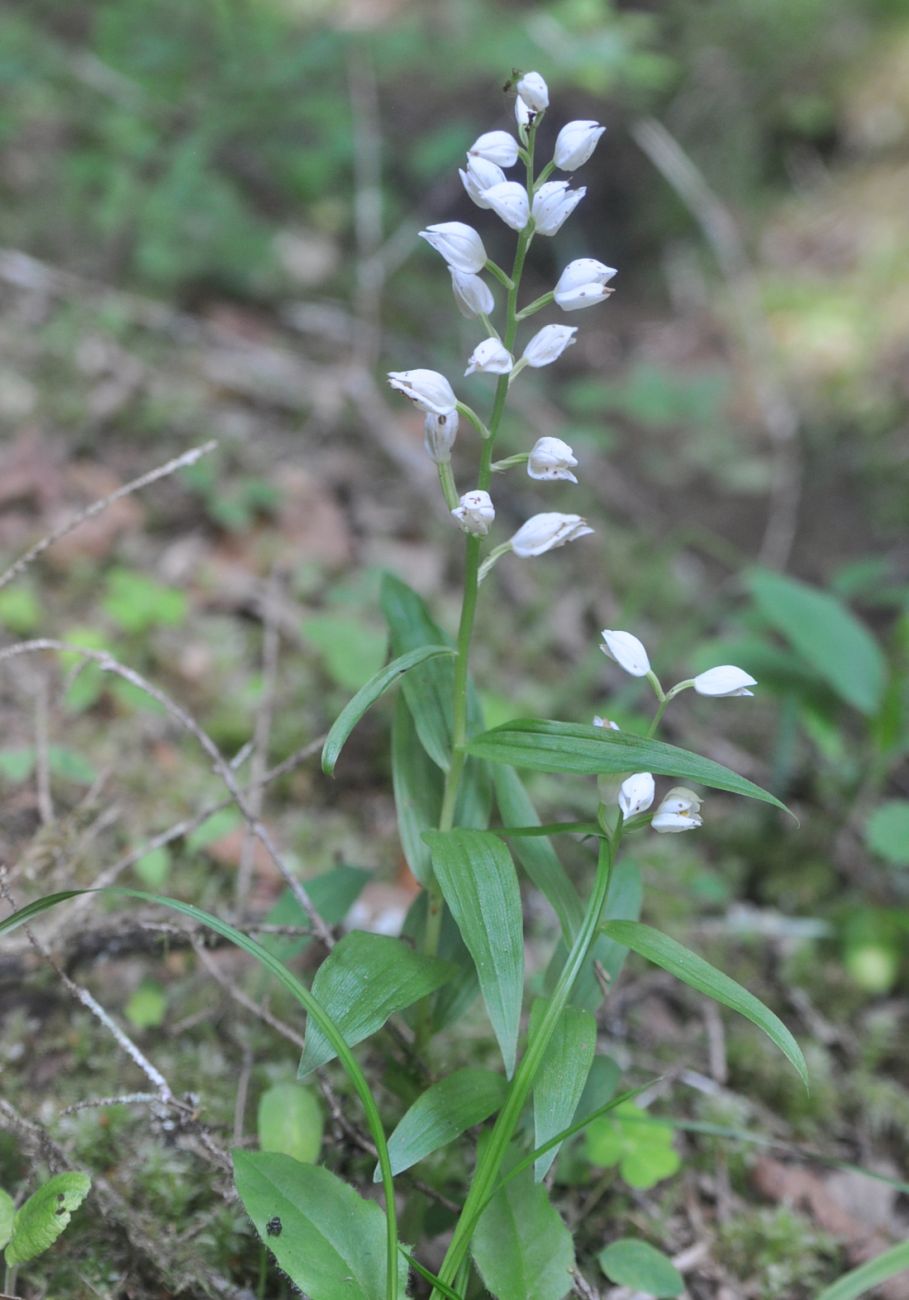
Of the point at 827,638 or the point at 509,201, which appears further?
the point at 827,638

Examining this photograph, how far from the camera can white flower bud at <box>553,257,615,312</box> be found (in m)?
1.21

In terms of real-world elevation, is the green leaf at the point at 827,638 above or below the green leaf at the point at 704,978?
below

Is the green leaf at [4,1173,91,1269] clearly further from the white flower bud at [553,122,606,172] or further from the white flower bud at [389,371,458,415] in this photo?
the white flower bud at [553,122,606,172]

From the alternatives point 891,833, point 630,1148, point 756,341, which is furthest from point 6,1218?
point 756,341

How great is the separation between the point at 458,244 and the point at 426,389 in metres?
0.18

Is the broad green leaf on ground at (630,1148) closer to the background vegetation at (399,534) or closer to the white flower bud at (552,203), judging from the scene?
the background vegetation at (399,534)

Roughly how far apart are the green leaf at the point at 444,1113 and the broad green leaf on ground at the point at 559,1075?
0.09 m

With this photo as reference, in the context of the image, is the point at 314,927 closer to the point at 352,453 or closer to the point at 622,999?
the point at 622,999

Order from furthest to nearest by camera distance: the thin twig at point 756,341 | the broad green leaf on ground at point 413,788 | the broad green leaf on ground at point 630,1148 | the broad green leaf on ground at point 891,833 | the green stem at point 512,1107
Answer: the thin twig at point 756,341, the broad green leaf on ground at point 891,833, the broad green leaf on ground at point 630,1148, the broad green leaf on ground at point 413,788, the green stem at point 512,1107

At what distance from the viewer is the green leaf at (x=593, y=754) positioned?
1.13 metres

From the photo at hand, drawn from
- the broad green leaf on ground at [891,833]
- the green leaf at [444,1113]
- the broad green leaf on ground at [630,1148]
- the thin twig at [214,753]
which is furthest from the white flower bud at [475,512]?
the broad green leaf on ground at [891,833]

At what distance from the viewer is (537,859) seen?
4.52 ft

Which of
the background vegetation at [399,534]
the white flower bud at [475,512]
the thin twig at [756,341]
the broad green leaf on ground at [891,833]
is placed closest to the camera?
the white flower bud at [475,512]

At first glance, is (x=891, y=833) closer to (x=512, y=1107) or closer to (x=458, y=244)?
(x=512, y=1107)
